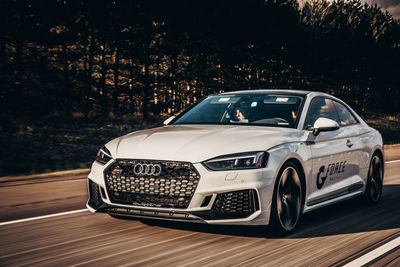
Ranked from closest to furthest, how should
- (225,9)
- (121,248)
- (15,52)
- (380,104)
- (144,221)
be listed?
1. (121,248)
2. (144,221)
3. (15,52)
4. (225,9)
5. (380,104)

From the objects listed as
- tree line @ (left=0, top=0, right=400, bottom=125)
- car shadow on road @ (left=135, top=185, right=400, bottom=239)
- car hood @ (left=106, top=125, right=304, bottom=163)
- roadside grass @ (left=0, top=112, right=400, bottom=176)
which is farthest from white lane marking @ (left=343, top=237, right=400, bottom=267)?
tree line @ (left=0, top=0, right=400, bottom=125)

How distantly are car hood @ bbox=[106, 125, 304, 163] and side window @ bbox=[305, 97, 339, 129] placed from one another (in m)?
0.61

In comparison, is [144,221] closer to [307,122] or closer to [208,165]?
[208,165]

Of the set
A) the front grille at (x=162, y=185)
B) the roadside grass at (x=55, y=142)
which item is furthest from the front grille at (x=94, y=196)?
the roadside grass at (x=55, y=142)

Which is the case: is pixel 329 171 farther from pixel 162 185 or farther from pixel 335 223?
pixel 162 185

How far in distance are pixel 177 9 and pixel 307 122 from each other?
25175 millimetres

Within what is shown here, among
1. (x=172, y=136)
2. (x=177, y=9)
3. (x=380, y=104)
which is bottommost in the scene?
(x=380, y=104)

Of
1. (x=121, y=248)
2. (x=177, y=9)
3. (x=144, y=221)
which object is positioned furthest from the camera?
(x=177, y=9)

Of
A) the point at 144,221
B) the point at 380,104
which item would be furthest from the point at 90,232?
the point at 380,104

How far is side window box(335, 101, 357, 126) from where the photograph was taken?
7.63 meters

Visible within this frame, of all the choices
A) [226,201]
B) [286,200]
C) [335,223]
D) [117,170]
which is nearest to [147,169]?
[117,170]

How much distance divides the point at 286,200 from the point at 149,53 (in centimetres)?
2637

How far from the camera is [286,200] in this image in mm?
5746

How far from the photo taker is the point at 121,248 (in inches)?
199
